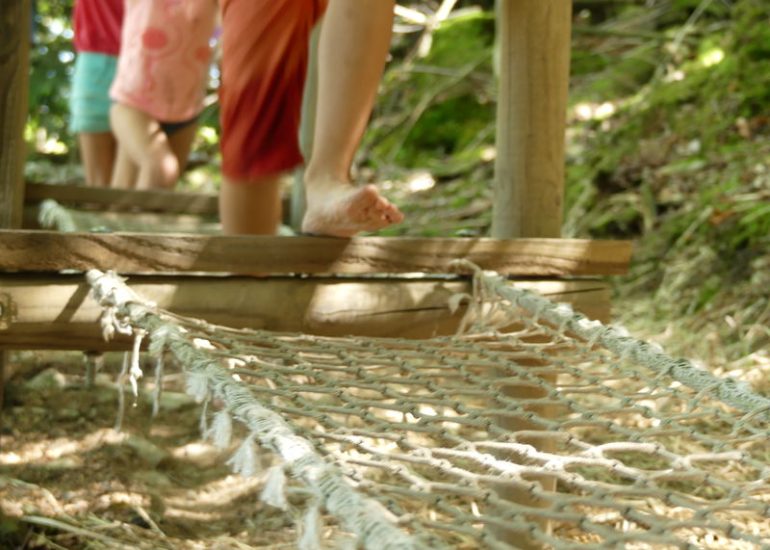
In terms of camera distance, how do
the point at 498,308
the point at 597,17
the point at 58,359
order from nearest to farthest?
the point at 498,308 < the point at 58,359 < the point at 597,17

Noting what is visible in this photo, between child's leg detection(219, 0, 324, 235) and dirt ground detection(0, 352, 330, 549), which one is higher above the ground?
child's leg detection(219, 0, 324, 235)

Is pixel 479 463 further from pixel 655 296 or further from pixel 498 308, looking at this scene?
pixel 655 296

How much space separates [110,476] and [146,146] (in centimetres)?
122

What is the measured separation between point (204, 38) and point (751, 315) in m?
1.82

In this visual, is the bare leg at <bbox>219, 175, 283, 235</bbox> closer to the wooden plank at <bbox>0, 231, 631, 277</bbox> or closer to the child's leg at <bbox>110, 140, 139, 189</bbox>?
the wooden plank at <bbox>0, 231, 631, 277</bbox>

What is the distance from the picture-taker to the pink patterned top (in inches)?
120

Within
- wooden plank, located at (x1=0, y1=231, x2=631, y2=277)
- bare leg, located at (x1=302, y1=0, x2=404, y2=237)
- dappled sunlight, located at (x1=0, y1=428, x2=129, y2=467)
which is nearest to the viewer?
wooden plank, located at (x1=0, y1=231, x2=631, y2=277)

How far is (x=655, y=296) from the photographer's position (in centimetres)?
316

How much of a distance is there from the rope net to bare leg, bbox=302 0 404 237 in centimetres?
22

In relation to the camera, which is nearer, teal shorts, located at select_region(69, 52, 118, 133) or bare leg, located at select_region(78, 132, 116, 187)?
teal shorts, located at select_region(69, 52, 118, 133)

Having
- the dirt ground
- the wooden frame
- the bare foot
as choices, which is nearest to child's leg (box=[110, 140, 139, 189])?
the dirt ground

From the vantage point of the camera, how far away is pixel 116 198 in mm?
3320

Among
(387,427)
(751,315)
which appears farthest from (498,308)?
(751,315)

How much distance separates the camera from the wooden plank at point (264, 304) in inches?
62.9
